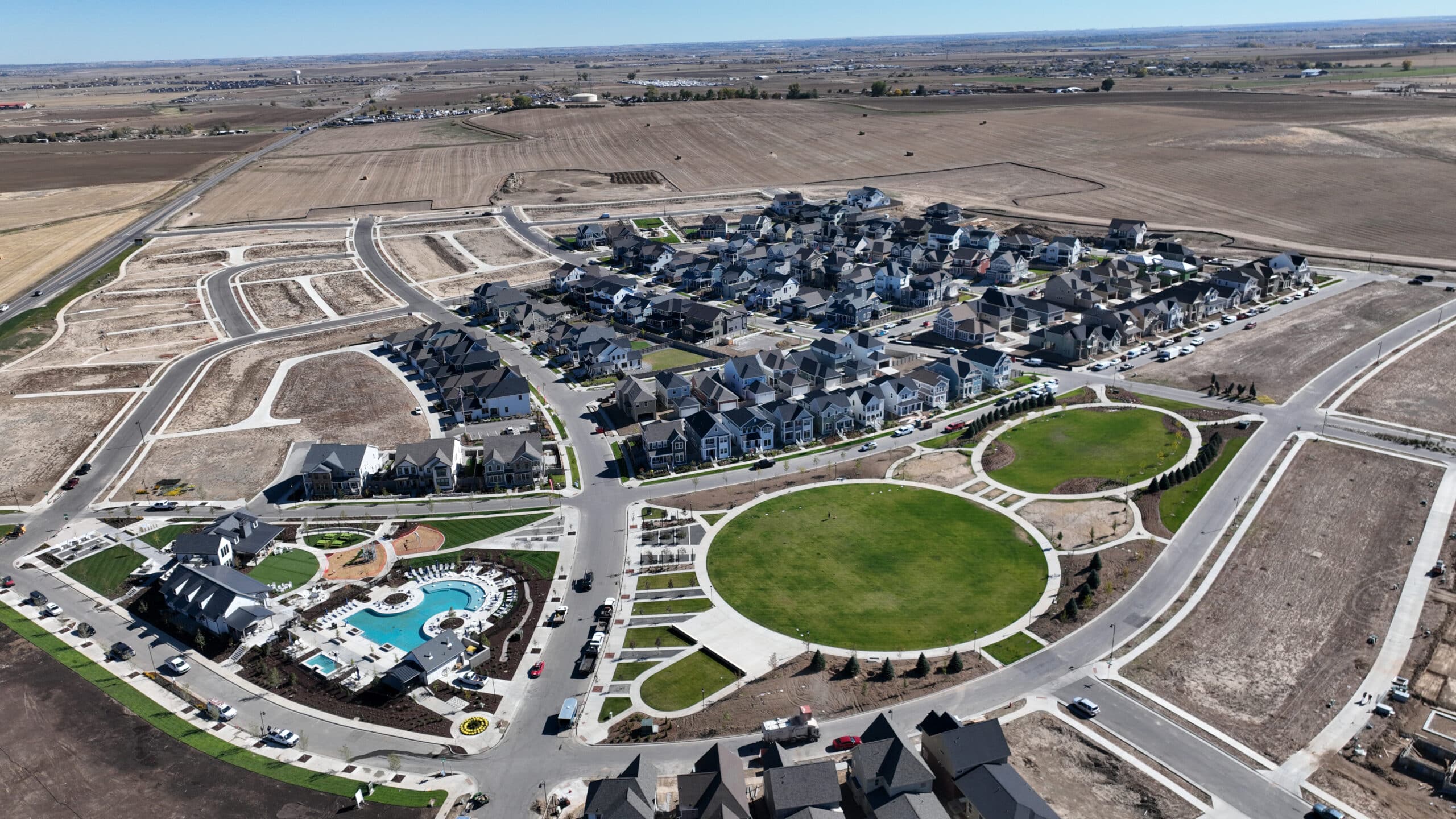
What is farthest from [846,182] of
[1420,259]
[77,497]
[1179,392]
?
[77,497]

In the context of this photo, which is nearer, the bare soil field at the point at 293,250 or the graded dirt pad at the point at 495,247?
the graded dirt pad at the point at 495,247

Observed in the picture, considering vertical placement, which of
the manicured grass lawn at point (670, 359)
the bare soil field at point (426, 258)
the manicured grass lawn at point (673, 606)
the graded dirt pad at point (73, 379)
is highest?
the bare soil field at point (426, 258)

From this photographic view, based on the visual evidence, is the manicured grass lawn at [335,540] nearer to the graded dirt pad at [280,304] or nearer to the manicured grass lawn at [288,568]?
the manicured grass lawn at [288,568]

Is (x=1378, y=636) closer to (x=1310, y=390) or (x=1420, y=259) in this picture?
(x=1310, y=390)

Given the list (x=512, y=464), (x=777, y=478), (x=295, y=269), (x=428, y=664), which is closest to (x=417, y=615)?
(x=428, y=664)

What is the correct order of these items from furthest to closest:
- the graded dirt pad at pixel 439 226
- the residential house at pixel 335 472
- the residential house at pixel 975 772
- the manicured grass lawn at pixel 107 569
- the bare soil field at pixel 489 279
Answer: the graded dirt pad at pixel 439 226 → the bare soil field at pixel 489 279 → the residential house at pixel 335 472 → the manicured grass lawn at pixel 107 569 → the residential house at pixel 975 772

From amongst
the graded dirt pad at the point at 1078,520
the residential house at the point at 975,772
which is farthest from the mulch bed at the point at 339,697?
the graded dirt pad at the point at 1078,520
